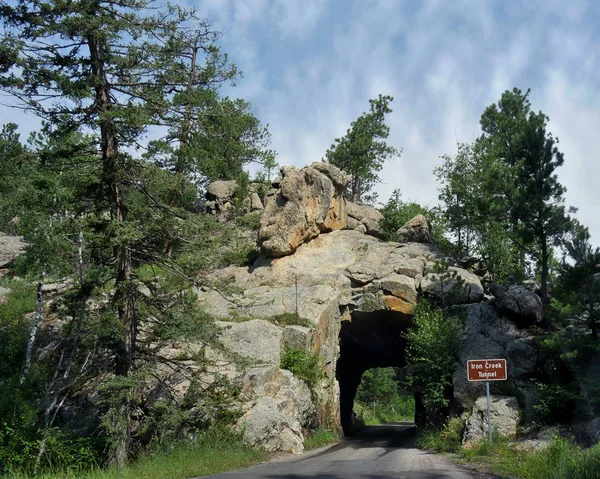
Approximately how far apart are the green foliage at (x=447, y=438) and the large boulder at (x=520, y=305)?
569 cm

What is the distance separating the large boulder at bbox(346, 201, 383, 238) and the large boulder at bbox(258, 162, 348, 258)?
2.12 metres

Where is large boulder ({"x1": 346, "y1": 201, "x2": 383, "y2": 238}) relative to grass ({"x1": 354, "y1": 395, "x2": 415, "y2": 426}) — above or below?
above

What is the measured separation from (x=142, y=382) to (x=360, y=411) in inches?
1812

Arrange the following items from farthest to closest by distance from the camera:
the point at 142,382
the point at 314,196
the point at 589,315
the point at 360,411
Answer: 1. the point at 360,411
2. the point at 314,196
3. the point at 589,315
4. the point at 142,382

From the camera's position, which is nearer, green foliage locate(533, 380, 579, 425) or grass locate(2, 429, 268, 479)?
grass locate(2, 429, 268, 479)

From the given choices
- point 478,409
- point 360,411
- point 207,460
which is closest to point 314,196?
point 478,409

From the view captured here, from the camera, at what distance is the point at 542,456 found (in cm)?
1250

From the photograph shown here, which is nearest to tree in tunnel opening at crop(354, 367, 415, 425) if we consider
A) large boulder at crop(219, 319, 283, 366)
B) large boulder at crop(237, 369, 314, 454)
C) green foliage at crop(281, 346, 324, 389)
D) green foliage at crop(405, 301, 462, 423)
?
green foliage at crop(405, 301, 462, 423)

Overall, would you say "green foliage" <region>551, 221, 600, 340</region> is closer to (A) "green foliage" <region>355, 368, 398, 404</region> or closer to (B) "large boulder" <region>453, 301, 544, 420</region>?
(B) "large boulder" <region>453, 301, 544, 420</region>

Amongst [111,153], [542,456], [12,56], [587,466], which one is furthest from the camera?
[111,153]

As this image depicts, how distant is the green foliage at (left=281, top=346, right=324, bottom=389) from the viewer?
2106 centimetres

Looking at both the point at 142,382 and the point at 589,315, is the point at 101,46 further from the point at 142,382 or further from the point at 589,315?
the point at 589,315

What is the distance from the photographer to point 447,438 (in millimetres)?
20828

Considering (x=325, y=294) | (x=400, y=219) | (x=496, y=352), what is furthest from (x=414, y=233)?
(x=496, y=352)
